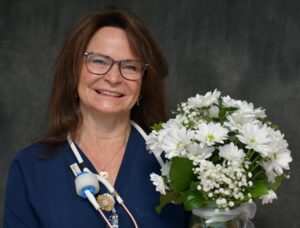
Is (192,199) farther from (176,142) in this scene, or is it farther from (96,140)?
(96,140)

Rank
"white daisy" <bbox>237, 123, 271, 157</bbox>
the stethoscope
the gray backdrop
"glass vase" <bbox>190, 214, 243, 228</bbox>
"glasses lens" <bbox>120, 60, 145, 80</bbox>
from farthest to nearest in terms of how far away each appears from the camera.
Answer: the gray backdrop < "glasses lens" <bbox>120, 60, 145, 80</bbox> < the stethoscope < "glass vase" <bbox>190, 214, 243, 228</bbox> < "white daisy" <bbox>237, 123, 271, 157</bbox>

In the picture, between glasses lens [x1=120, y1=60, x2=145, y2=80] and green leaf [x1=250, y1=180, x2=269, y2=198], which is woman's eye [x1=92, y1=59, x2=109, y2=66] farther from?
green leaf [x1=250, y1=180, x2=269, y2=198]

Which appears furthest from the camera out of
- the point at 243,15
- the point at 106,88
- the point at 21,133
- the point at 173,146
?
the point at 21,133

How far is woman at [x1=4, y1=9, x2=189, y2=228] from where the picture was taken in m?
1.42

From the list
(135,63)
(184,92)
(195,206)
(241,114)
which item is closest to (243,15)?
(184,92)

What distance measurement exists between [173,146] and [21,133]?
111 centimetres

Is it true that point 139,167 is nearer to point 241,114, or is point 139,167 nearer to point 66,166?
point 66,166

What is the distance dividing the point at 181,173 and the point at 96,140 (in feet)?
1.59

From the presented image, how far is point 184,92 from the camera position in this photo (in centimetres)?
198

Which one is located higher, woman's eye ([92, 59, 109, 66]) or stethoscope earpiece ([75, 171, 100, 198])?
woman's eye ([92, 59, 109, 66])

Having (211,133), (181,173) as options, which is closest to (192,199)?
(181,173)

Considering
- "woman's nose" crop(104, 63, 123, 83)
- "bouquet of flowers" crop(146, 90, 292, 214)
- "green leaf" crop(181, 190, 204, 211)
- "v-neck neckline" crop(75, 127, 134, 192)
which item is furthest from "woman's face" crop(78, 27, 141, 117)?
"green leaf" crop(181, 190, 204, 211)

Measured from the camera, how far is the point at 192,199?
3.73 ft

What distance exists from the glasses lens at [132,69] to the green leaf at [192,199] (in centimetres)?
45
